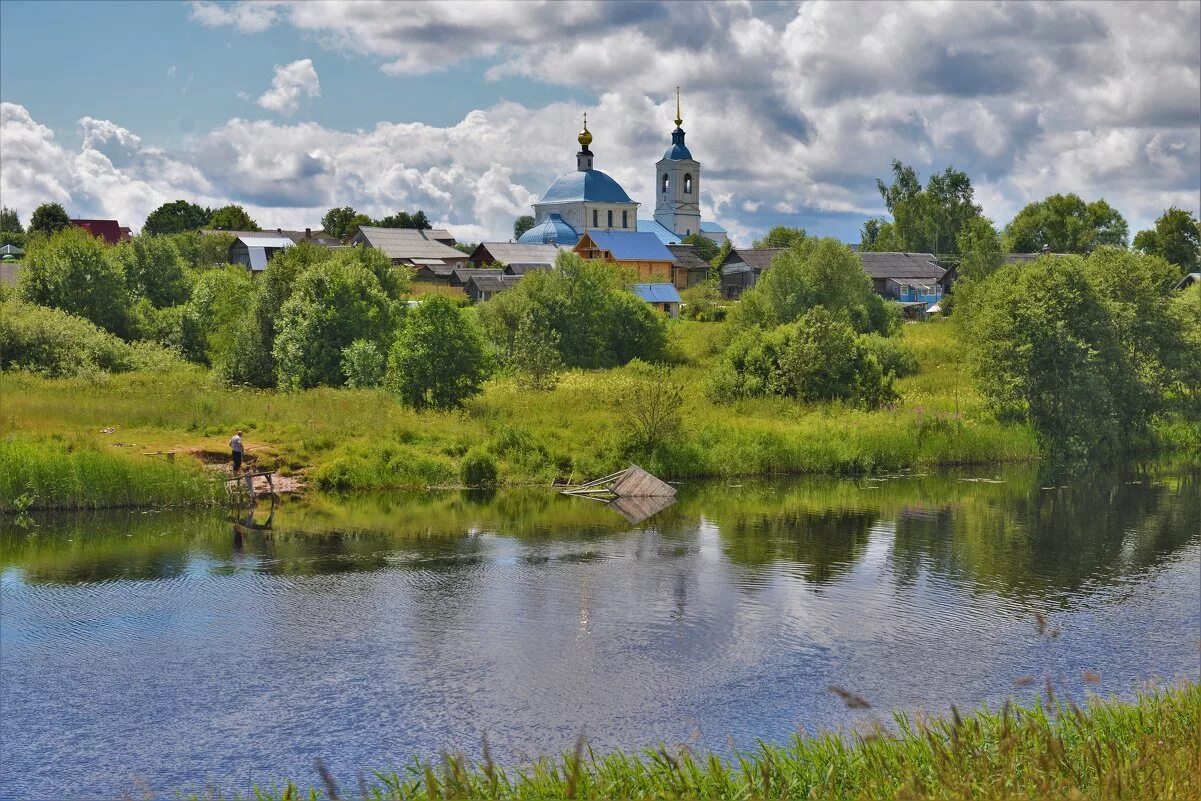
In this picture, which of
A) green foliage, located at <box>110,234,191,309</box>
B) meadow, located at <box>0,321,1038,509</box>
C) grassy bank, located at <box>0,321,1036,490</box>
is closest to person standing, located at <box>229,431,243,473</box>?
meadow, located at <box>0,321,1038,509</box>

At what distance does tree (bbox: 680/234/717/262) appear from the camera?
129625 millimetres

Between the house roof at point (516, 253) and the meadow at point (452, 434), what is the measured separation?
61.2 metres

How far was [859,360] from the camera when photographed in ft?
145

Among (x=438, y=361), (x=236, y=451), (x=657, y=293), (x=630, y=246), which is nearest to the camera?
(x=236, y=451)

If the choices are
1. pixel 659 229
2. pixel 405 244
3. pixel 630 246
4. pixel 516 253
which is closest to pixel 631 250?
pixel 630 246

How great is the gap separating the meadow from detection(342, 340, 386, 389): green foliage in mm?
1188

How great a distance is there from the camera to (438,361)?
39.7 m

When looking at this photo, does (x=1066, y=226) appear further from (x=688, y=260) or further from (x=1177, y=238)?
(x=688, y=260)

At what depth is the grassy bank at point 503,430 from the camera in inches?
1388

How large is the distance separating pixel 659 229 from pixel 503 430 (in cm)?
10486

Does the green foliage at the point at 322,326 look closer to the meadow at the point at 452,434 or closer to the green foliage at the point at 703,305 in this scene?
the meadow at the point at 452,434

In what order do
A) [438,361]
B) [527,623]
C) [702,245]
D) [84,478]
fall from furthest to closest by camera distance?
[702,245], [438,361], [84,478], [527,623]

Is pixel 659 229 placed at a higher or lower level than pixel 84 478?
higher

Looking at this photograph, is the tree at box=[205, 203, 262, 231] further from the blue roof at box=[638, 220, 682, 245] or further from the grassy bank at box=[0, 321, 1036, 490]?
the grassy bank at box=[0, 321, 1036, 490]
